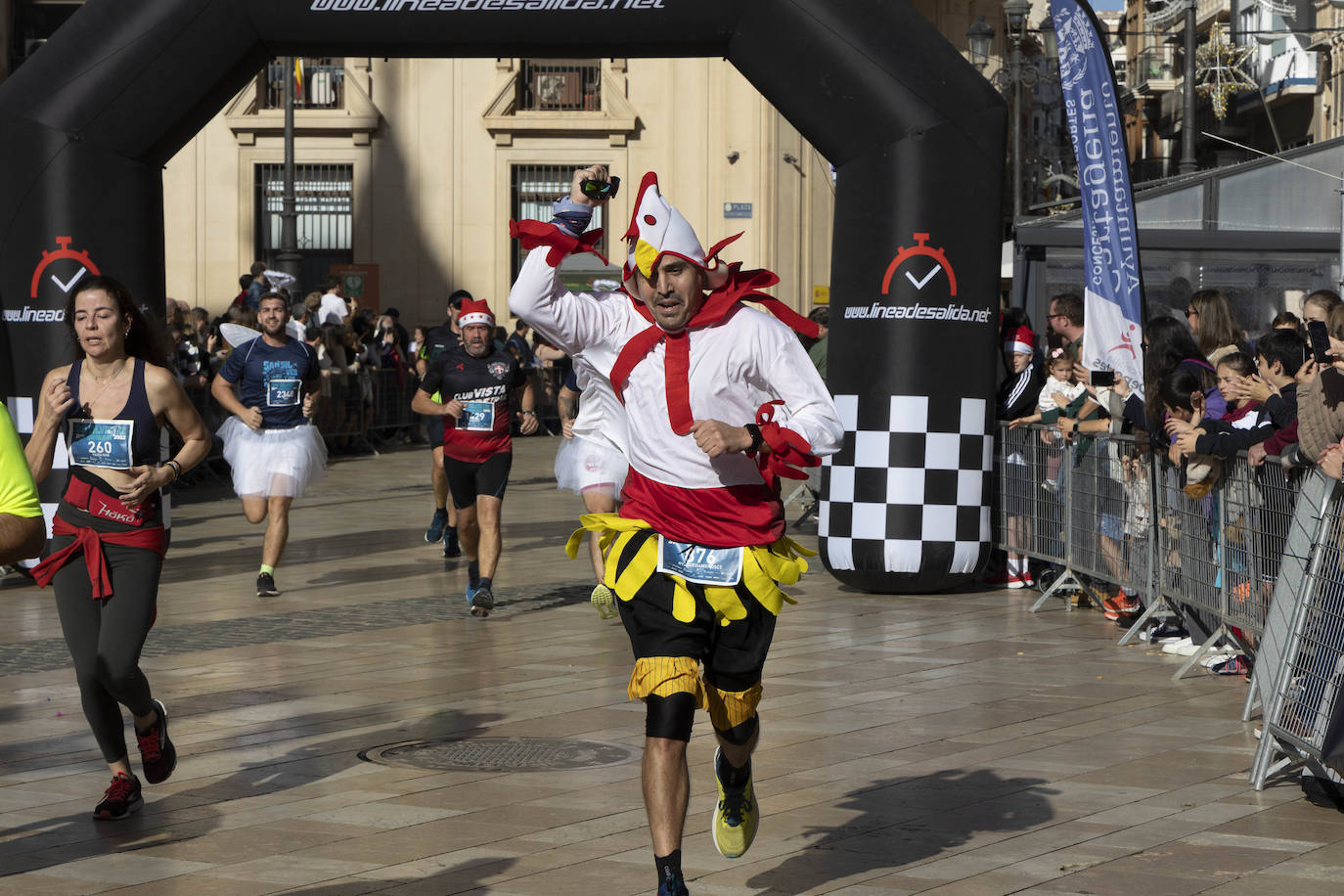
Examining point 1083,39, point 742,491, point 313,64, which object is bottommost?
point 742,491

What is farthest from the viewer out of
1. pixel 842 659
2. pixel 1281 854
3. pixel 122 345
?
pixel 842 659

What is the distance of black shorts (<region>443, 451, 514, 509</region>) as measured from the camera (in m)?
11.1

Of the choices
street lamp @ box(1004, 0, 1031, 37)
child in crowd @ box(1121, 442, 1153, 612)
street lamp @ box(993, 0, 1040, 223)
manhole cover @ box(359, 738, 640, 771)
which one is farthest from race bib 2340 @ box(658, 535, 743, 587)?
street lamp @ box(1004, 0, 1031, 37)

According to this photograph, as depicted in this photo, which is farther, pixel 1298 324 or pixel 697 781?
pixel 1298 324

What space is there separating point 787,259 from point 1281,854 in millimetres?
29137

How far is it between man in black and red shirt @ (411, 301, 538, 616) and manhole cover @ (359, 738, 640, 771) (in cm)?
352

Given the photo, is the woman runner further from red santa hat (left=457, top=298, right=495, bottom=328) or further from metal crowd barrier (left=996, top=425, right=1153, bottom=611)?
metal crowd barrier (left=996, top=425, right=1153, bottom=611)

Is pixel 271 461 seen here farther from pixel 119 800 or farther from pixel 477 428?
pixel 119 800

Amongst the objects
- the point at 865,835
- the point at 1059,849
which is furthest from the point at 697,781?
the point at 1059,849

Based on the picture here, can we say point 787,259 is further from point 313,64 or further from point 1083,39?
point 1083,39

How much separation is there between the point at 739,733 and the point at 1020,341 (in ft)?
24.1

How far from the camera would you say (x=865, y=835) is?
5.82 meters

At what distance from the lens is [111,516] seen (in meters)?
6.10

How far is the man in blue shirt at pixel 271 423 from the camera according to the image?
1144 centimetres
